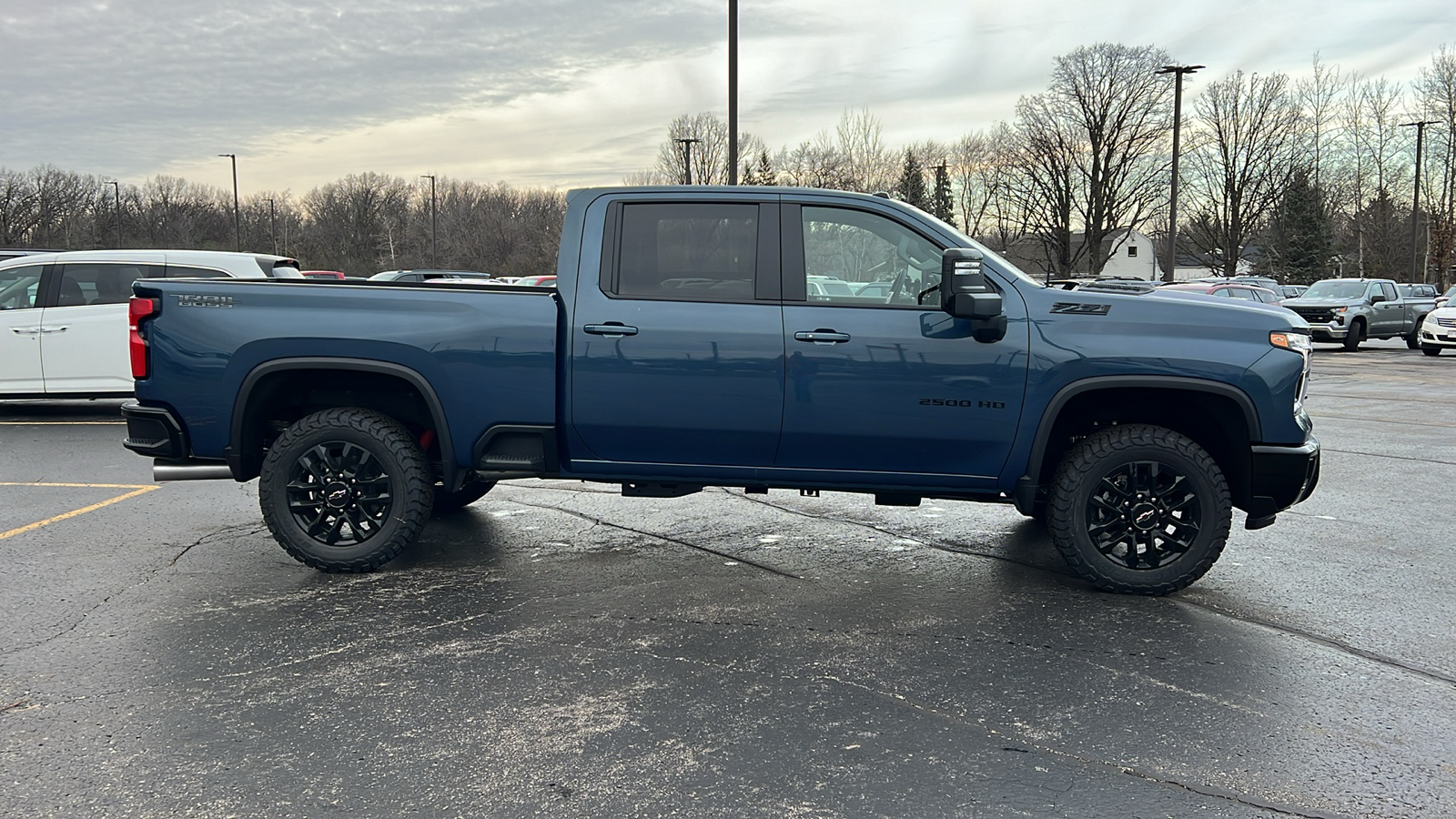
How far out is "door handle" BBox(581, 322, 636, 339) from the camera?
5102mm

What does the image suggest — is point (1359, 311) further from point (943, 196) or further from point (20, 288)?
point (943, 196)

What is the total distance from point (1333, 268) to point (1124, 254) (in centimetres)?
3501

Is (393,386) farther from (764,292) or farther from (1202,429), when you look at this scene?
(1202,429)

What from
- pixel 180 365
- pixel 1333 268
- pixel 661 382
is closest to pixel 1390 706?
pixel 661 382

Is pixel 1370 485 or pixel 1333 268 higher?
pixel 1333 268

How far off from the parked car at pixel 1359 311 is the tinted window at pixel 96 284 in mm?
24330

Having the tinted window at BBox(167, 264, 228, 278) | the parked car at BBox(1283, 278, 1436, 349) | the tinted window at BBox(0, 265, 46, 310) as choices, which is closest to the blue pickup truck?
the tinted window at BBox(167, 264, 228, 278)

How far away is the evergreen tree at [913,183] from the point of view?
71812 mm

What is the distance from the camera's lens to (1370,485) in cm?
816

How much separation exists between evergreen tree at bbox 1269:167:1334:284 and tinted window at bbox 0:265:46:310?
67.9m

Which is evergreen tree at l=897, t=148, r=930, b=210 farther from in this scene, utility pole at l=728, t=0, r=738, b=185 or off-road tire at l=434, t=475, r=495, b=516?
off-road tire at l=434, t=475, r=495, b=516

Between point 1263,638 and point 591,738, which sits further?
point 1263,638

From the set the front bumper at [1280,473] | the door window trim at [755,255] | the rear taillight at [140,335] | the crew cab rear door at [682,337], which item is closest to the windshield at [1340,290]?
the front bumper at [1280,473]

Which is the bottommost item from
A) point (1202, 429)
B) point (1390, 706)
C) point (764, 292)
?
point (1390, 706)
